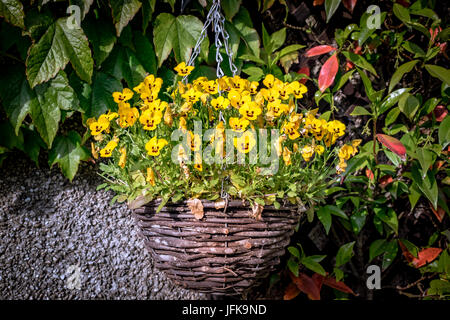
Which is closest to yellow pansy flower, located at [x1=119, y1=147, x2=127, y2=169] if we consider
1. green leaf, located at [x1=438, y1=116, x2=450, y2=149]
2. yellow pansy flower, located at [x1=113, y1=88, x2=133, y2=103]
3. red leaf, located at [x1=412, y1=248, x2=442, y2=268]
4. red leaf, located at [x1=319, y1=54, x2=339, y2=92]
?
yellow pansy flower, located at [x1=113, y1=88, x2=133, y2=103]

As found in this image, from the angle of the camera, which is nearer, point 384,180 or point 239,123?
point 239,123

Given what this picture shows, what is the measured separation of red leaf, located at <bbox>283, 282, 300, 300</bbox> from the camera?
4.36ft

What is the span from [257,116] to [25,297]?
85 centimetres

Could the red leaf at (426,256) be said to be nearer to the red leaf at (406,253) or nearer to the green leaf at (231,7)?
the red leaf at (406,253)

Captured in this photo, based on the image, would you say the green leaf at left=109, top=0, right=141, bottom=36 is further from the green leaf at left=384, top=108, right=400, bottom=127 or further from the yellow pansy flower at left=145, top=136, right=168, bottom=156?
the green leaf at left=384, top=108, right=400, bottom=127

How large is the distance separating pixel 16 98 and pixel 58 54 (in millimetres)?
167

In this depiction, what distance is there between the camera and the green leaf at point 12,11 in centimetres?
94

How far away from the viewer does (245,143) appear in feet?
2.48

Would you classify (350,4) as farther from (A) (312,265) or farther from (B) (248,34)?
(A) (312,265)

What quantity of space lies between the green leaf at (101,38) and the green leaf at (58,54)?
78mm

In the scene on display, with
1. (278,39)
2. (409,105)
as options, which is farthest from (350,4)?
(409,105)

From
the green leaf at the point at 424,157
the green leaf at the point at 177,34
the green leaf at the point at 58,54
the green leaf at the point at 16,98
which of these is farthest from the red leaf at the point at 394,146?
the green leaf at the point at 16,98
